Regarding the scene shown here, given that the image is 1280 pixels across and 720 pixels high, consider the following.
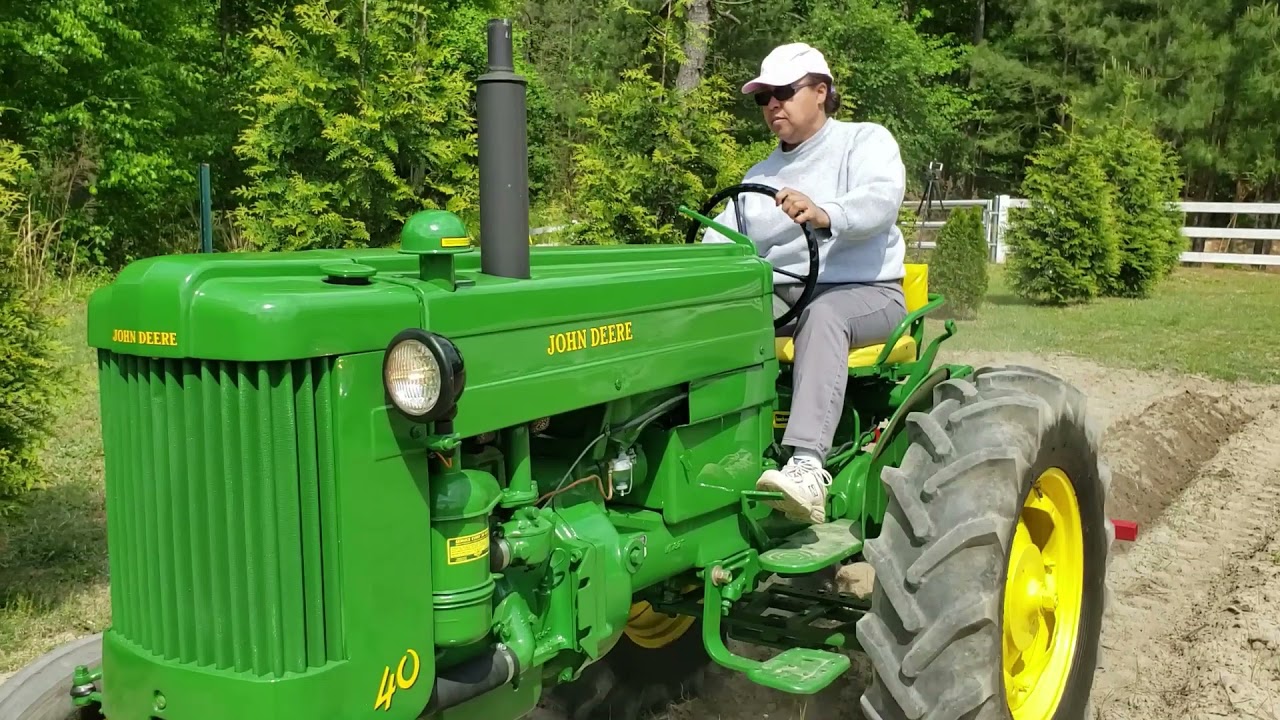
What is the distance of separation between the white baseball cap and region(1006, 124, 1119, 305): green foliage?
12.1m

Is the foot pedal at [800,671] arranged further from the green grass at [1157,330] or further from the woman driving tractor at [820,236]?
the green grass at [1157,330]

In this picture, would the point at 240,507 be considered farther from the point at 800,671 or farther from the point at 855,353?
the point at 855,353

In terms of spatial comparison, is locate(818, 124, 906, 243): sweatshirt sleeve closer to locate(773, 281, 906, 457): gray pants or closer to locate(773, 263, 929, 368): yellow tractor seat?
locate(773, 281, 906, 457): gray pants

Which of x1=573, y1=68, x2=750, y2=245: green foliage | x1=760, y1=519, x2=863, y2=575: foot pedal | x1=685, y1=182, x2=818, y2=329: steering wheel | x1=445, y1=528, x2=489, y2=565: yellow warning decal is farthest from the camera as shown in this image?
x1=573, y1=68, x2=750, y2=245: green foliage

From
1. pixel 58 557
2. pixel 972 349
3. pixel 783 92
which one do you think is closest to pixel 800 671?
pixel 783 92

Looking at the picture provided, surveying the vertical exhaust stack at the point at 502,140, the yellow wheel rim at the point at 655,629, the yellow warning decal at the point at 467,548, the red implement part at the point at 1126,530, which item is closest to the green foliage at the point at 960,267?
the red implement part at the point at 1126,530

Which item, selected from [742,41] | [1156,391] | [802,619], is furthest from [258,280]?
[742,41]

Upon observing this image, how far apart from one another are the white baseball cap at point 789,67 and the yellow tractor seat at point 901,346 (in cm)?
93

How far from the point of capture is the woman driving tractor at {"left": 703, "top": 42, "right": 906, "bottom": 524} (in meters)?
3.49

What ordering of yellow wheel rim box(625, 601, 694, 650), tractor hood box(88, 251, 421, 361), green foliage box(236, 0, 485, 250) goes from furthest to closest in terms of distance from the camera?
green foliage box(236, 0, 485, 250) < yellow wheel rim box(625, 601, 694, 650) < tractor hood box(88, 251, 421, 361)

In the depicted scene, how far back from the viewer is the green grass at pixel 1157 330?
1034 centimetres

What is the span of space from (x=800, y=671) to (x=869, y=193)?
1.60m

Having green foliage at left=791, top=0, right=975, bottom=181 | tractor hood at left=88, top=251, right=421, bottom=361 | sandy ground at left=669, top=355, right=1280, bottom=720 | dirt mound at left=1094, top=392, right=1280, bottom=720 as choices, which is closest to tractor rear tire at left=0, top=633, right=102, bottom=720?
tractor hood at left=88, top=251, right=421, bottom=361

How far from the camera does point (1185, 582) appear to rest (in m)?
5.07
